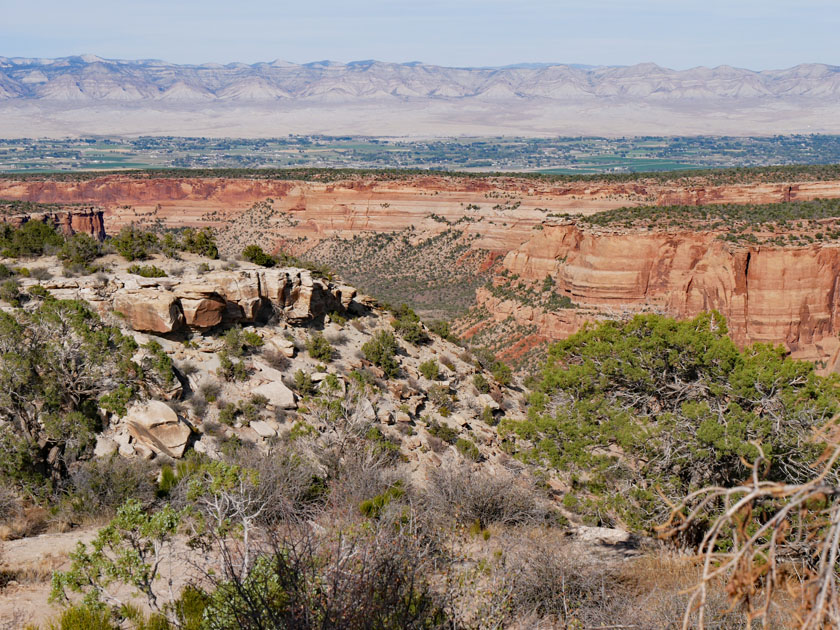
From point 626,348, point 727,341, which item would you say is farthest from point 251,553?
point 727,341

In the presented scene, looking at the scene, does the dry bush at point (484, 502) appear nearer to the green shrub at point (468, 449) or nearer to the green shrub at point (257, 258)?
the green shrub at point (468, 449)

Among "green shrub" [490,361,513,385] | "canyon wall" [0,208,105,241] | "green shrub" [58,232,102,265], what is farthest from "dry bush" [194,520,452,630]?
"canyon wall" [0,208,105,241]

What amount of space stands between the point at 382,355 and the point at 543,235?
28.4 meters

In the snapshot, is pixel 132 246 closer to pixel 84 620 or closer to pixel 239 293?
pixel 239 293

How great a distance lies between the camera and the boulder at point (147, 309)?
1962 cm

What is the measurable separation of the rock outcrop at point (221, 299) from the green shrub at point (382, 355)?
2561 millimetres

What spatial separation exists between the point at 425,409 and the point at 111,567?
15698mm

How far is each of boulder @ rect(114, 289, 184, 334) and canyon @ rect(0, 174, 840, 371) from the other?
26.8 metres

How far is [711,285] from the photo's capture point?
132ft

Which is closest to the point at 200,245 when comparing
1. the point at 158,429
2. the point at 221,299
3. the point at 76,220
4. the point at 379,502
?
the point at 221,299

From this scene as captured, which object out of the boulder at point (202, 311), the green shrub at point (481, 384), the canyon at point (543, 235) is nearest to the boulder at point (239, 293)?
the boulder at point (202, 311)

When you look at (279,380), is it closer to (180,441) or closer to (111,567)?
(180,441)

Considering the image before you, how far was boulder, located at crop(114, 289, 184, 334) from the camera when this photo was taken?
1962 cm

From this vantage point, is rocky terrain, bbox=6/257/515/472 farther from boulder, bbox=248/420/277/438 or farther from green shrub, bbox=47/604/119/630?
green shrub, bbox=47/604/119/630
